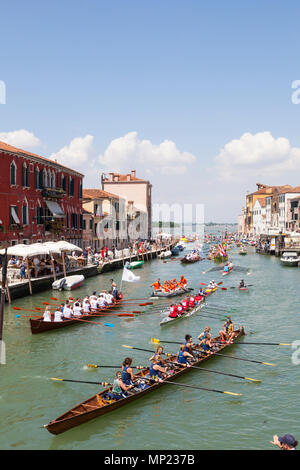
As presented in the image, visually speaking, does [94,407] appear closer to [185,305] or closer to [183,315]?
[183,315]

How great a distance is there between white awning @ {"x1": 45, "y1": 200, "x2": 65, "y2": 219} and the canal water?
1799 centimetres

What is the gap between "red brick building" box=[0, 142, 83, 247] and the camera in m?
36.7

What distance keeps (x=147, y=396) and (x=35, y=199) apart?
30540 mm

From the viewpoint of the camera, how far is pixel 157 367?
15484 millimetres

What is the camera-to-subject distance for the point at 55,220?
149ft

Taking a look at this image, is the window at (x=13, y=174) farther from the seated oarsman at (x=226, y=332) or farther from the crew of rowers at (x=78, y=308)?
the seated oarsman at (x=226, y=332)

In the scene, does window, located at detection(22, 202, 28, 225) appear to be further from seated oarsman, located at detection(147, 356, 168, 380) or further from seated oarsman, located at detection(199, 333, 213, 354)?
seated oarsman, located at detection(147, 356, 168, 380)

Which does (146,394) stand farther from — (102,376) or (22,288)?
(22,288)

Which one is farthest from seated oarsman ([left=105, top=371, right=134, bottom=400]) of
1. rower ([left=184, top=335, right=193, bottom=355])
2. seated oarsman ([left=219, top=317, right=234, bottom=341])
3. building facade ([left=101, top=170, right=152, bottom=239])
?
building facade ([left=101, top=170, right=152, bottom=239])

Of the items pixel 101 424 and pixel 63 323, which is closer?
pixel 101 424

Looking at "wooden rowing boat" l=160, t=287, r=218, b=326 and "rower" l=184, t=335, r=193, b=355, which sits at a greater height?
"rower" l=184, t=335, r=193, b=355

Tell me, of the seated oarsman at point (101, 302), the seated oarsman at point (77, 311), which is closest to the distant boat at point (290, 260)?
the seated oarsman at point (101, 302)
